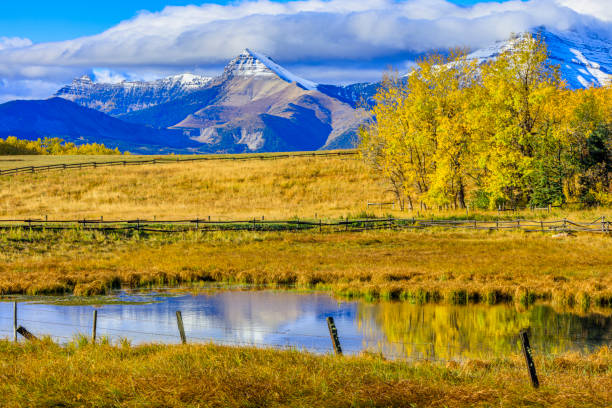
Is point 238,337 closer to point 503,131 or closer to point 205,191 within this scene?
point 503,131

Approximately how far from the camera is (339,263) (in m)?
43.6

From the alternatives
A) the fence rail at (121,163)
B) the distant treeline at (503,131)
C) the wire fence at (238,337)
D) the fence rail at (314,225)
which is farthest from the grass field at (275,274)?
the fence rail at (121,163)

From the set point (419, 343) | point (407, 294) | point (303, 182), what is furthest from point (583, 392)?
point (303, 182)

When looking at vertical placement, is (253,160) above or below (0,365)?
above

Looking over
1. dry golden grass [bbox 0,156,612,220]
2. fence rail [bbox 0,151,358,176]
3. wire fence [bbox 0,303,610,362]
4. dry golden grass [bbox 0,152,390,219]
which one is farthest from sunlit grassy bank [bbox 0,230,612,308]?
fence rail [bbox 0,151,358,176]

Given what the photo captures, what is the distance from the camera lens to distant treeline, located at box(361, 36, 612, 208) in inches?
2576

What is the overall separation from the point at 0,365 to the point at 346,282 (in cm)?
2322

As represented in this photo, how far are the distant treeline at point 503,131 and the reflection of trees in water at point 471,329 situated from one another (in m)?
37.8

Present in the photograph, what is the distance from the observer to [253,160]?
124125 millimetres

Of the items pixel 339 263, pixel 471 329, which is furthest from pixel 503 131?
pixel 471 329

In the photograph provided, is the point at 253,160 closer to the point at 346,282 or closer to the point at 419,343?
the point at 346,282

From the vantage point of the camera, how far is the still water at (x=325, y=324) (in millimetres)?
23094

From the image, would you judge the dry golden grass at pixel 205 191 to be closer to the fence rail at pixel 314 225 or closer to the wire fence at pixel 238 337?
the fence rail at pixel 314 225

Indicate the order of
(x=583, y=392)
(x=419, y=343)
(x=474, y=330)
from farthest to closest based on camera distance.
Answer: (x=474, y=330) < (x=419, y=343) < (x=583, y=392)
